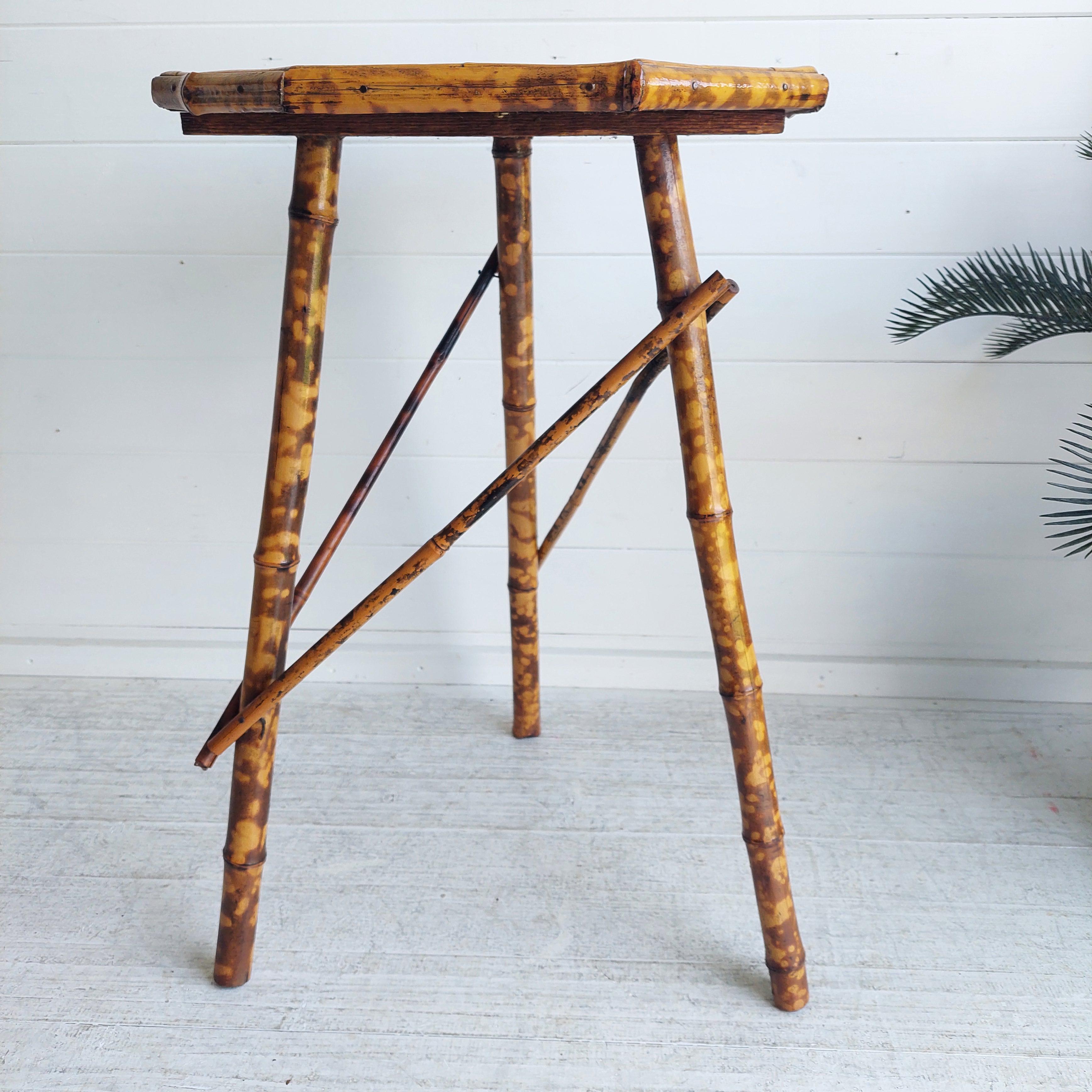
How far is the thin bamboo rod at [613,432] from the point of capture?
966 millimetres

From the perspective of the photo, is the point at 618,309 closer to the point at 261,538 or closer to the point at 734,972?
the point at 261,538

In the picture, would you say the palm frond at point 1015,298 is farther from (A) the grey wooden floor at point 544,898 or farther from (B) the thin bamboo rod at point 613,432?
(A) the grey wooden floor at point 544,898

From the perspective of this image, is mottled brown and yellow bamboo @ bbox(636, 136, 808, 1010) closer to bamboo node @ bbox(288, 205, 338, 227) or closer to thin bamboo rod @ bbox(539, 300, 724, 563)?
thin bamboo rod @ bbox(539, 300, 724, 563)

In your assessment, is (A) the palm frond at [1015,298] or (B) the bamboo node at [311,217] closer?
(B) the bamboo node at [311,217]

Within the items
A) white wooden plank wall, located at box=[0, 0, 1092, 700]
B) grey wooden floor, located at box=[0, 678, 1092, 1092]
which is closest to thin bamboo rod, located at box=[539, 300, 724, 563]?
white wooden plank wall, located at box=[0, 0, 1092, 700]

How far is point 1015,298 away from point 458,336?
66 centimetres

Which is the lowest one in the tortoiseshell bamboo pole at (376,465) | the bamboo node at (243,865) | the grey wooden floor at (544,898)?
the grey wooden floor at (544,898)

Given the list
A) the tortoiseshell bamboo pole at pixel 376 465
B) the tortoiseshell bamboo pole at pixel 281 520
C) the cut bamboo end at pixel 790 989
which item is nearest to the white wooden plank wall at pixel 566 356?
the tortoiseshell bamboo pole at pixel 376 465

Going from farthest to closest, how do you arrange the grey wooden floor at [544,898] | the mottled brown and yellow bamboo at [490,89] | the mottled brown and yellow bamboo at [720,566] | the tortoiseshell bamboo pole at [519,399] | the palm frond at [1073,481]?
the palm frond at [1073,481] < the tortoiseshell bamboo pole at [519,399] < the grey wooden floor at [544,898] < the mottled brown and yellow bamboo at [720,566] < the mottled brown and yellow bamboo at [490,89]

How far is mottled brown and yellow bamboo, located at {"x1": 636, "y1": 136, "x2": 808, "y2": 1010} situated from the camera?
2.64 ft

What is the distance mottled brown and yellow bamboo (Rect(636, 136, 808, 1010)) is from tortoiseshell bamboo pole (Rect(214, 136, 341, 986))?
275 millimetres

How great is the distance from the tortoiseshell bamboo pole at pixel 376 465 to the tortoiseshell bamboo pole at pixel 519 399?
0.03 metres

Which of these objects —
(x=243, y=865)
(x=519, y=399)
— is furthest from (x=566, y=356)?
(x=243, y=865)

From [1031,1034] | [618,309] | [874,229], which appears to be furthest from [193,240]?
[1031,1034]
